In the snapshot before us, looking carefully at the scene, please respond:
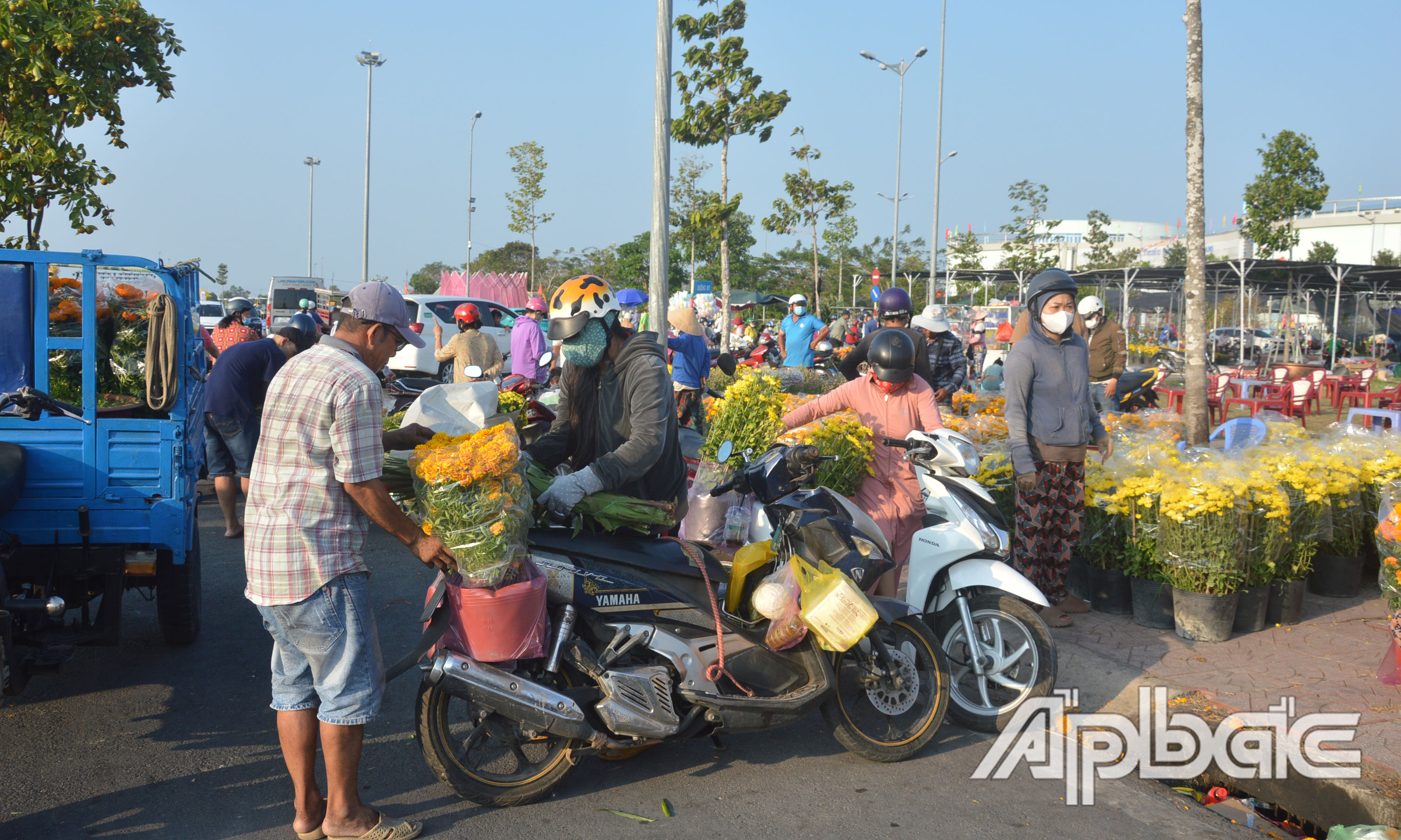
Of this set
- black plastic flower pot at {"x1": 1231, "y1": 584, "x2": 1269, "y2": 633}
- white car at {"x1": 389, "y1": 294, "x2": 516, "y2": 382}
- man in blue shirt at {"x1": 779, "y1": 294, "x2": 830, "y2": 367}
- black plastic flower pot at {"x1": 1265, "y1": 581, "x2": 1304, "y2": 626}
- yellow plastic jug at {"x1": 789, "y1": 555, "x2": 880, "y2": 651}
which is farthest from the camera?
white car at {"x1": 389, "y1": 294, "x2": 516, "y2": 382}

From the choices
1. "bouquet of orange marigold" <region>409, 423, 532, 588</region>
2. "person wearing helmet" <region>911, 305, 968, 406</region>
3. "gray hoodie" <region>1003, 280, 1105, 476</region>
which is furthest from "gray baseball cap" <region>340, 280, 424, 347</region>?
"person wearing helmet" <region>911, 305, 968, 406</region>

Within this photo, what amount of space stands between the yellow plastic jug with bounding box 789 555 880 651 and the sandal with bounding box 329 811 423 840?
5.18ft

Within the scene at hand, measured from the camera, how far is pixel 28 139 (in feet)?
24.5

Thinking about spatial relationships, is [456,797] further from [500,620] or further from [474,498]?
[474,498]

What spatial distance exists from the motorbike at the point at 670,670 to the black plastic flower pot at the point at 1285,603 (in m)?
2.86

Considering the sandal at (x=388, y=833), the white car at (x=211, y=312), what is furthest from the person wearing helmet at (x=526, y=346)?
the white car at (x=211, y=312)

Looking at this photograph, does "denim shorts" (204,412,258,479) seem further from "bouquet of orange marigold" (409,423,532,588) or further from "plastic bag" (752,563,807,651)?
"plastic bag" (752,563,807,651)

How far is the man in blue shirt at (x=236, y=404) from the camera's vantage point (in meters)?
7.21

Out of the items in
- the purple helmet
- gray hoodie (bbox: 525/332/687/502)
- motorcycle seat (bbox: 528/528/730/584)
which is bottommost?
motorcycle seat (bbox: 528/528/730/584)

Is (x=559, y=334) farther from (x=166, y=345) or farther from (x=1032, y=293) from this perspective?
(x=1032, y=293)

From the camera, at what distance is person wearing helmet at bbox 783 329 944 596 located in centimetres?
507

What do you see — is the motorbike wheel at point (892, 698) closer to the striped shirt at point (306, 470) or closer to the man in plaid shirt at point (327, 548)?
the man in plaid shirt at point (327, 548)

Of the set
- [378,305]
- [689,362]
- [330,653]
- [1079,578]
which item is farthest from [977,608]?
[689,362]

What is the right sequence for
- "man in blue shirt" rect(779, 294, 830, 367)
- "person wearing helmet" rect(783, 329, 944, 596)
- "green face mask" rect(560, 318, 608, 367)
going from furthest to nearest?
1. "man in blue shirt" rect(779, 294, 830, 367)
2. "person wearing helmet" rect(783, 329, 944, 596)
3. "green face mask" rect(560, 318, 608, 367)
